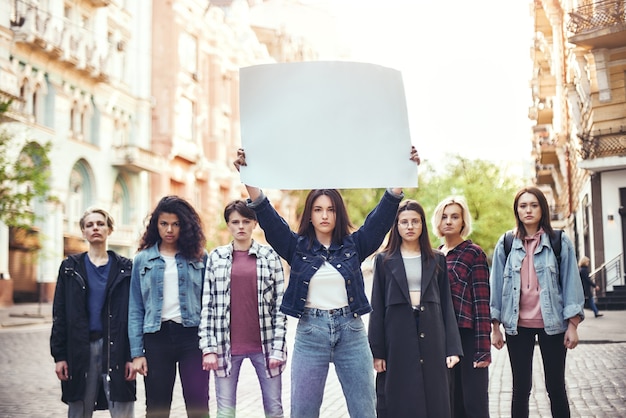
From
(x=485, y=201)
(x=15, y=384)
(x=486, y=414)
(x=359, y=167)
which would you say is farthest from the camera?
(x=485, y=201)

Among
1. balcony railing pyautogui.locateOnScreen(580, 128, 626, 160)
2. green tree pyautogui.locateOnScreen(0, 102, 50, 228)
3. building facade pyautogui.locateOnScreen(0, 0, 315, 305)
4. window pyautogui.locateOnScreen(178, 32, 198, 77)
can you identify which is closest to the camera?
green tree pyautogui.locateOnScreen(0, 102, 50, 228)

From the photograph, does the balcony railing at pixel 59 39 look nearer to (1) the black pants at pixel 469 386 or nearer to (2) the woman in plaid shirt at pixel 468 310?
(2) the woman in plaid shirt at pixel 468 310

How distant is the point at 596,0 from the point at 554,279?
60.9ft

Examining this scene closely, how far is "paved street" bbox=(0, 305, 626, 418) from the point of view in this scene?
831cm

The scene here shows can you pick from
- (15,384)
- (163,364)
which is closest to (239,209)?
(163,364)

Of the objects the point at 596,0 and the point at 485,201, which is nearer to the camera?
the point at 596,0

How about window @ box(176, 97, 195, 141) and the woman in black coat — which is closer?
the woman in black coat

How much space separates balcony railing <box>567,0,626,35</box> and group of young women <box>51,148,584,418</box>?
1734 cm

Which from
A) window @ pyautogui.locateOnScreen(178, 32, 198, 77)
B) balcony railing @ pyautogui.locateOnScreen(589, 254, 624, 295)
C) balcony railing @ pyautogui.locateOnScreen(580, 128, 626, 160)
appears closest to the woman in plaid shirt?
balcony railing @ pyautogui.locateOnScreen(580, 128, 626, 160)

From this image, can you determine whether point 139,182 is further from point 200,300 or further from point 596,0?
point 200,300

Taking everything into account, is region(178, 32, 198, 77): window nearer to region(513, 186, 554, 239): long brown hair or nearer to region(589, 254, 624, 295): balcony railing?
region(589, 254, 624, 295): balcony railing

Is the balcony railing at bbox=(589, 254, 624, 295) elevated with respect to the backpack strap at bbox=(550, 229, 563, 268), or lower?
lower

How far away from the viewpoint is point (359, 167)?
15.6ft

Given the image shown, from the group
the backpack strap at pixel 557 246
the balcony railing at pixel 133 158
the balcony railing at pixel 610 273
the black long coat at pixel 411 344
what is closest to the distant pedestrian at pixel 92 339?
the black long coat at pixel 411 344
